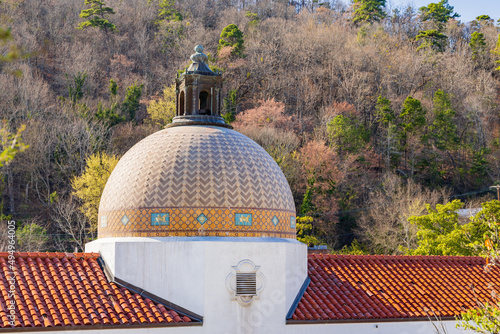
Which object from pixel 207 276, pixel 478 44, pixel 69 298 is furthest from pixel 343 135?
pixel 69 298

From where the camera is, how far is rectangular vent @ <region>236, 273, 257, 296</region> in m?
16.4

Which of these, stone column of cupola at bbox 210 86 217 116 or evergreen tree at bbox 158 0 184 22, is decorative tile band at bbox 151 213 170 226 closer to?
stone column of cupola at bbox 210 86 217 116

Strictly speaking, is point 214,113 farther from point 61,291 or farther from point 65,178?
point 65,178

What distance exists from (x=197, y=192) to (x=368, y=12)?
56283 mm

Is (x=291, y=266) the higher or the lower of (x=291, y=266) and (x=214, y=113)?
the lower

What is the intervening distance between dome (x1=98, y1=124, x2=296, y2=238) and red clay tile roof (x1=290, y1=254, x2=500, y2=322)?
1897mm

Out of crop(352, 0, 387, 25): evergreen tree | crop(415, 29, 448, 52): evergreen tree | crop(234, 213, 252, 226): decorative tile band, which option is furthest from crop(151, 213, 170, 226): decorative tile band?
crop(352, 0, 387, 25): evergreen tree

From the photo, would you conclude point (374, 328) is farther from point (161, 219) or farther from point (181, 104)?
point (181, 104)

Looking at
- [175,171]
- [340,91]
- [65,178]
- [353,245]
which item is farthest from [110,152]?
[175,171]

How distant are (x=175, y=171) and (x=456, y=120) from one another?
40.7 metres

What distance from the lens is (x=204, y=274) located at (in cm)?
1608

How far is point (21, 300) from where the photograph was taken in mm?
14586

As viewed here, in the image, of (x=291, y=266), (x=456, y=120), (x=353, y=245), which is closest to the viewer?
(x=291, y=266)

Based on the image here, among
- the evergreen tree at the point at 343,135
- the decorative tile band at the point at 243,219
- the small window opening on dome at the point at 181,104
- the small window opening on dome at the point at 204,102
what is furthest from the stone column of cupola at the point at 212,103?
the evergreen tree at the point at 343,135
